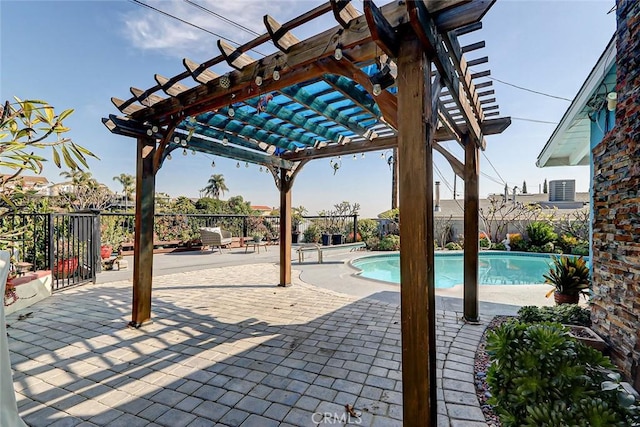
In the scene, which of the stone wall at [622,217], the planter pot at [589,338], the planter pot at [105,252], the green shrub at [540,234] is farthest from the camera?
the green shrub at [540,234]

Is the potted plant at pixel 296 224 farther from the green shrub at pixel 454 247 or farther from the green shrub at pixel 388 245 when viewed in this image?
the green shrub at pixel 454 247

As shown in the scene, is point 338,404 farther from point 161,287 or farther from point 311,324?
point 161,287

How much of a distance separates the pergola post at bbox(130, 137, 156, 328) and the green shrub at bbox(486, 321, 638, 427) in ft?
12.3

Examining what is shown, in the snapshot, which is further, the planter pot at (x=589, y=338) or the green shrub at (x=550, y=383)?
the planter pot at (x=589, y=338)

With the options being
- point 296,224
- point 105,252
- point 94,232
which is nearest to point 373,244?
point 296,224

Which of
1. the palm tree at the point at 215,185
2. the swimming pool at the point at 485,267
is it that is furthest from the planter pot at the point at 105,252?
the palm tree at the point at 215,185

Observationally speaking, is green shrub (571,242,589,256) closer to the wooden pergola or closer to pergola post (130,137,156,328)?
the wooden pergola

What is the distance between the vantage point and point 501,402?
1.64m

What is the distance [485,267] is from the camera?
981cm

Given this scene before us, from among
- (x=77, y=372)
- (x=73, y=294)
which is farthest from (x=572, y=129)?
(x=73, y=294)

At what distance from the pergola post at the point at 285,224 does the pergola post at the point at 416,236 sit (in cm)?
410

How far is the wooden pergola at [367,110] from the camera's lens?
5.28ft

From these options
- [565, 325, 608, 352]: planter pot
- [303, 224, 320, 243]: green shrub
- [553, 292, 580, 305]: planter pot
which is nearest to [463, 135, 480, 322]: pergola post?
[565, 325, 608, 352]: planter pot

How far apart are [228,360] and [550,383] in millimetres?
2488
